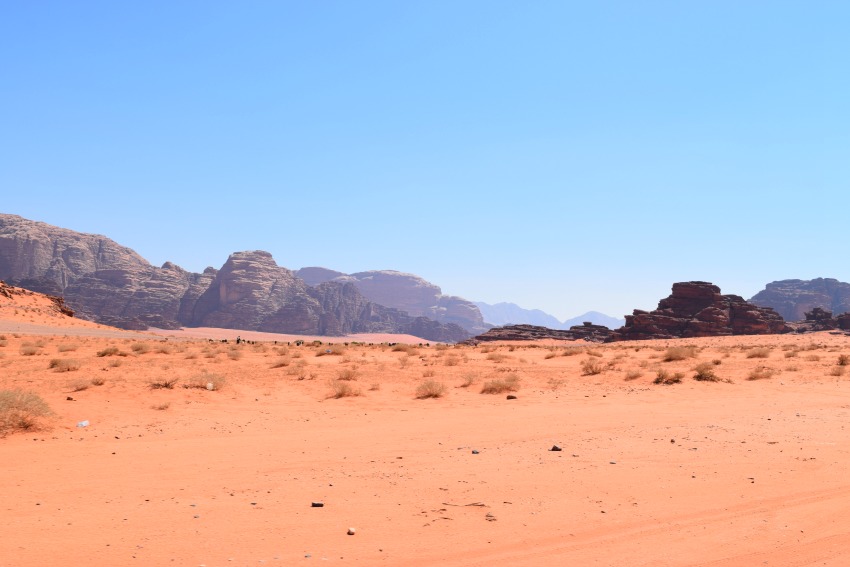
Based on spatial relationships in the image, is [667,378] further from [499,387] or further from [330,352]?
[330,352]

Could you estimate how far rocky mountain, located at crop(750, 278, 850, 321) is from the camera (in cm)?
16062

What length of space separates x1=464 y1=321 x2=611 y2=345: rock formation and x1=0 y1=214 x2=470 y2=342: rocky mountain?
279ft

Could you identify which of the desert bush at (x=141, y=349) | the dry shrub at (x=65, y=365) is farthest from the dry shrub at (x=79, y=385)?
the desert bush at (x=141, y=349)

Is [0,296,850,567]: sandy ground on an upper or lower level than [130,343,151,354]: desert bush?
lower

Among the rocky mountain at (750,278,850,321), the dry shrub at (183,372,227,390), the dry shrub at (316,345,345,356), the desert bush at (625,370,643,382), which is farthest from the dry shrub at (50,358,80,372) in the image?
the rocky mountain at (750,278,850,321)

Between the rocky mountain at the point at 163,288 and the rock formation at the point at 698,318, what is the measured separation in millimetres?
106222

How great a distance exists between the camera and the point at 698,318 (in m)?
79.6

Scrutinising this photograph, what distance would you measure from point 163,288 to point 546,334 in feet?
398

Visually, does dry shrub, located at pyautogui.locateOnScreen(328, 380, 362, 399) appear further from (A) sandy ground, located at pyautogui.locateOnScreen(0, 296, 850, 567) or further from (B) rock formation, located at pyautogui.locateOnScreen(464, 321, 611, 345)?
(B) rock formation, located at pyautogui.locateOnScreen(464, 321, 611, 345)

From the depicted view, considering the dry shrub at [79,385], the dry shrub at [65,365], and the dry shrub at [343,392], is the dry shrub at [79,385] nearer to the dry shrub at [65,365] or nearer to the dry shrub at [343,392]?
the dry shrub at [65,365]

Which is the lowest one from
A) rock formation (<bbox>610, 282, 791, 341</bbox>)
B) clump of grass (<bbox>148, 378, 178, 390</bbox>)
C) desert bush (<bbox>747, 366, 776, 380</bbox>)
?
clump of grass (<bbox>148, 378, 178, 390</bbox>)

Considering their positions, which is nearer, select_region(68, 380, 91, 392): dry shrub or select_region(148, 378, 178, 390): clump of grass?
select_region(68, 380, 91, 392): dry shrub

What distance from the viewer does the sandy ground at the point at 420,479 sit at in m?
5.18

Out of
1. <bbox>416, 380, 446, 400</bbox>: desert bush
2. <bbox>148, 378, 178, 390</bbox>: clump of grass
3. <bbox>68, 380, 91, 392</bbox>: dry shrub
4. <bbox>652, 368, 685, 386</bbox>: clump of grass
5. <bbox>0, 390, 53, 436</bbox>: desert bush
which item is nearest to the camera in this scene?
<bbox>0, 390, 53, 436</bbox>: desert bush
